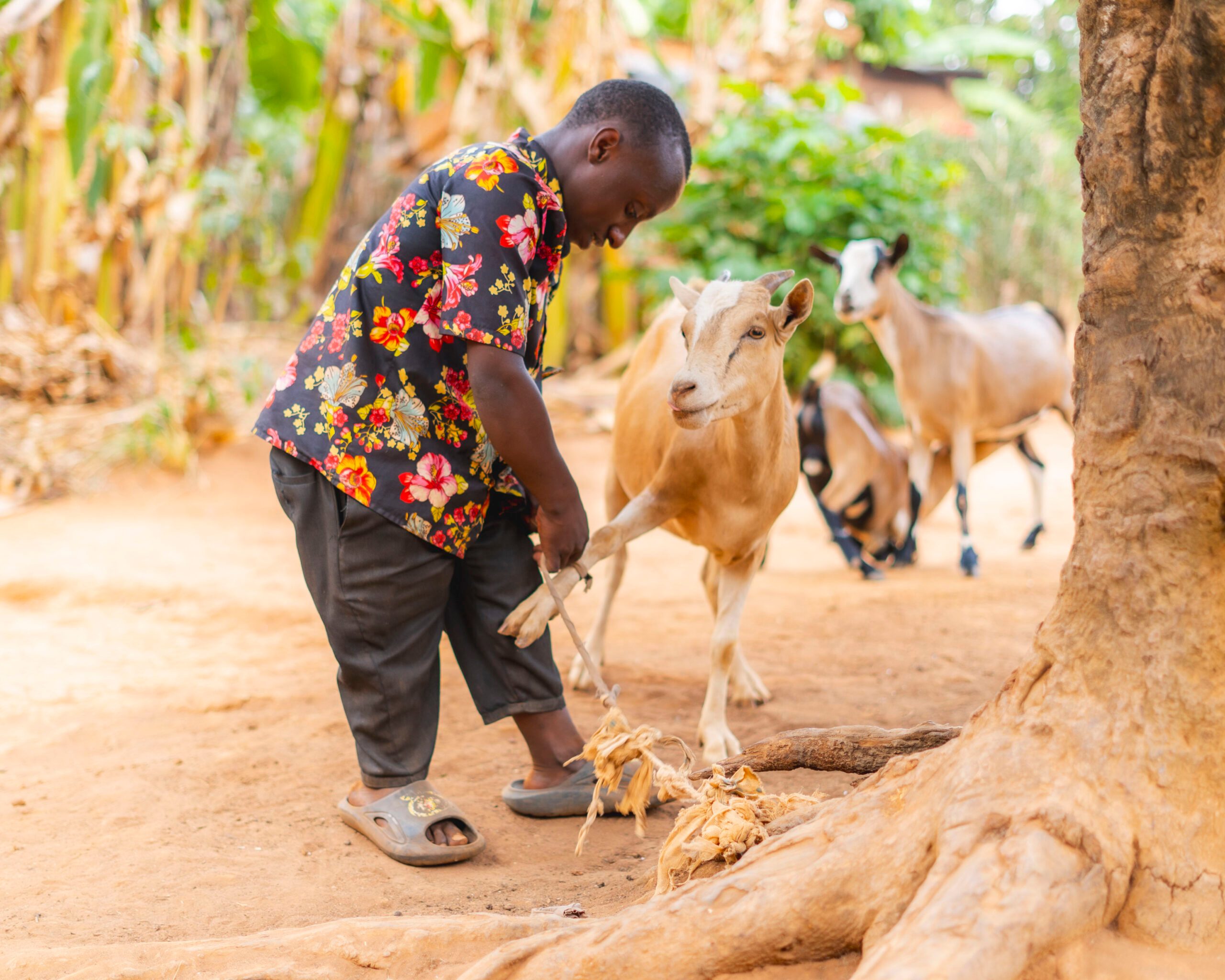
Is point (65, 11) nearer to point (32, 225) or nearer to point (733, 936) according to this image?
point (32, 225)

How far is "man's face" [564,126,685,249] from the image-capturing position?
2.57m

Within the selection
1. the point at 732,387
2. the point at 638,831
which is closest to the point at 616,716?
the point at 638,831

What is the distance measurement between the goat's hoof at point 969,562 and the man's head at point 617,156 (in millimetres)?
4699

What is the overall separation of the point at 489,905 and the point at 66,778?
62.4 inches

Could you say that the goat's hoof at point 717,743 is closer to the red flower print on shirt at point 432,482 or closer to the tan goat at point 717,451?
the tan goat at point 717,451

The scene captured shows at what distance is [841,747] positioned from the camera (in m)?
2.50

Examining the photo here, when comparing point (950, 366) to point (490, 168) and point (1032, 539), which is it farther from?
point (490, 168)

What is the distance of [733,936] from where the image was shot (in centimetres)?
181

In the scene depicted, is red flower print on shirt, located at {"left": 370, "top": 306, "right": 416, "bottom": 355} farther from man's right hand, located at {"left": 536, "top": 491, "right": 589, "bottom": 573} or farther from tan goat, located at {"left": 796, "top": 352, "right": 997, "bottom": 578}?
tan goat, located at {"left": 796, "top": 352, "right": 997, "bottom": 578}

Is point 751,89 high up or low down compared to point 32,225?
up

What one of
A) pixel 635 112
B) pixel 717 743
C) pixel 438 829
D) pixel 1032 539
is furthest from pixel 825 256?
pixel 438 829

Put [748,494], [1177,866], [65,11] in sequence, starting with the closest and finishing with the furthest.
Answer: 1. [1177,866]
2. [748,494]
3. [65,11]

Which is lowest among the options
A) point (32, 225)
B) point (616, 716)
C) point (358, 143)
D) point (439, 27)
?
point (616, 716)

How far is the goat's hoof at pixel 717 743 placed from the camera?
3502mm
